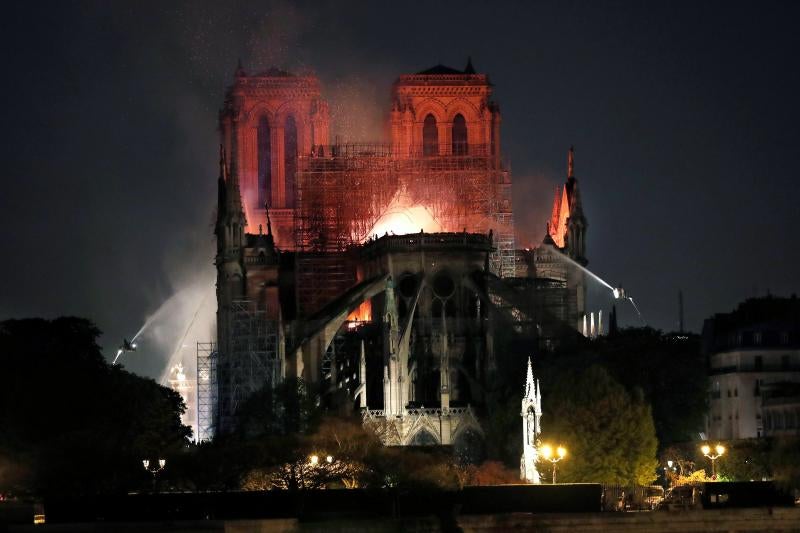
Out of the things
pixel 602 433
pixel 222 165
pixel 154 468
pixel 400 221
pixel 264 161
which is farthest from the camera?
pixel 264 161

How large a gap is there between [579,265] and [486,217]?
6.23m

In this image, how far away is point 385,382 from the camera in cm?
12031

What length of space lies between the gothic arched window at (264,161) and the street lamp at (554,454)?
4892cm

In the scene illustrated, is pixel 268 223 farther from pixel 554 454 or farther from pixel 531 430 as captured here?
pixel 554 454

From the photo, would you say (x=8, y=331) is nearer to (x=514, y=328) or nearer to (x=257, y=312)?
(x=257, y=312)

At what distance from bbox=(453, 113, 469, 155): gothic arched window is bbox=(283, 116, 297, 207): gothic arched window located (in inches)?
399

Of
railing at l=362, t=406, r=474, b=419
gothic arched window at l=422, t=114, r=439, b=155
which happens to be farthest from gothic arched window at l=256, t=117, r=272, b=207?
railing at l=362, t=406, r=474, b=419

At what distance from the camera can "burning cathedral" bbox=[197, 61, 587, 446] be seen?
123375 millimetres

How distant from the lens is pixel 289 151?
147m

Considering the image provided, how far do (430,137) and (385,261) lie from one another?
18.7 metres

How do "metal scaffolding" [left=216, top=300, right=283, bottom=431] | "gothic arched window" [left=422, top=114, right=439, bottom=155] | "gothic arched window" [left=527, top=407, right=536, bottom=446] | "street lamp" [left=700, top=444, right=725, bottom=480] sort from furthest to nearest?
"gothic arched window" [left=422, top=114, right=439, bottom=155]
"metal scaffolding" [left=216, top=300, right=283, bottom=431]
"gothic arched window" [left=527, top=407, right=536, bottom=446]
"street lamp" [left=700, top=444, right=725, bottom=480]

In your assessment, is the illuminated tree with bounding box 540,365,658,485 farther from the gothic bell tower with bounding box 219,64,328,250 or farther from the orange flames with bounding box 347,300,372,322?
the gothic bell tower with bounding box 219,64,328,250

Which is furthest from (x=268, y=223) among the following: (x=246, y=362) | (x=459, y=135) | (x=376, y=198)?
(x=246, y=362)

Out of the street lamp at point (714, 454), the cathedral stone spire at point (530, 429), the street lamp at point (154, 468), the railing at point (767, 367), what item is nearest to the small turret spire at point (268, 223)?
the railing at point (767, 367)
